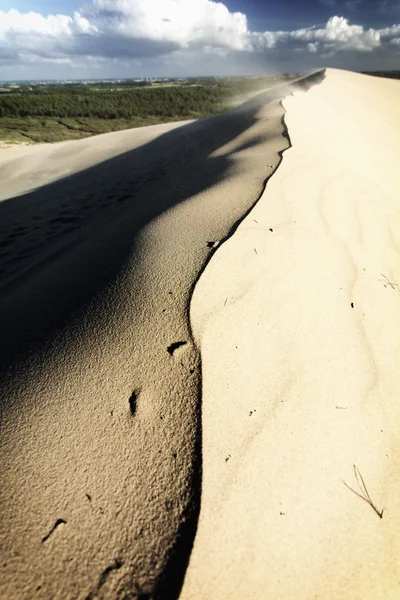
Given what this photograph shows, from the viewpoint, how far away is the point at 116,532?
0.83 meters

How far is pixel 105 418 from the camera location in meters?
1.05

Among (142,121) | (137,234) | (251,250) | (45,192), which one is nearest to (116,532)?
(251,250)

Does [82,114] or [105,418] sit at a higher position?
[82,114]

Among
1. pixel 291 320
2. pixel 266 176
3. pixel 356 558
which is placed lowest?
pixel 356 558

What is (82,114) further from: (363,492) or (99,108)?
(363,492)

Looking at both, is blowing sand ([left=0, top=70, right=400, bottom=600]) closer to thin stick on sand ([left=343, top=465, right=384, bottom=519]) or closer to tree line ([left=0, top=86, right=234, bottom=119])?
thin stick on sand ([left=343, top=465, right=384, bottom=519])

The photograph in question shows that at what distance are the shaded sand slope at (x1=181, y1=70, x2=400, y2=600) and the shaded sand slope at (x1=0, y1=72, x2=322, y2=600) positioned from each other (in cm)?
9

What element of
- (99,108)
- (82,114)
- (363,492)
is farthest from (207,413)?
(99,108)

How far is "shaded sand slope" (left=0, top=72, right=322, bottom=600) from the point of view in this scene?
0.79 metres

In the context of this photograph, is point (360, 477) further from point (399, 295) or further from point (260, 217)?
point (260, 217)

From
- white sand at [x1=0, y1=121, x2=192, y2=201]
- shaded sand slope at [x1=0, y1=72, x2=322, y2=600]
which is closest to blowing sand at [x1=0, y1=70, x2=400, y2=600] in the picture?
shaded sand slope at [x1=0, y1=72, x2=322, y2=600]

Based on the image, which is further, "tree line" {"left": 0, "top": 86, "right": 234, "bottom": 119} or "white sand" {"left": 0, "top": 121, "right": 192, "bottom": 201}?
"tree line" {"left": 0, "top": 86, "right": 234, "bottom": 119}

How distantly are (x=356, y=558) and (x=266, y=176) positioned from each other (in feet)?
8.15

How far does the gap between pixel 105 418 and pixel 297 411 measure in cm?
63
